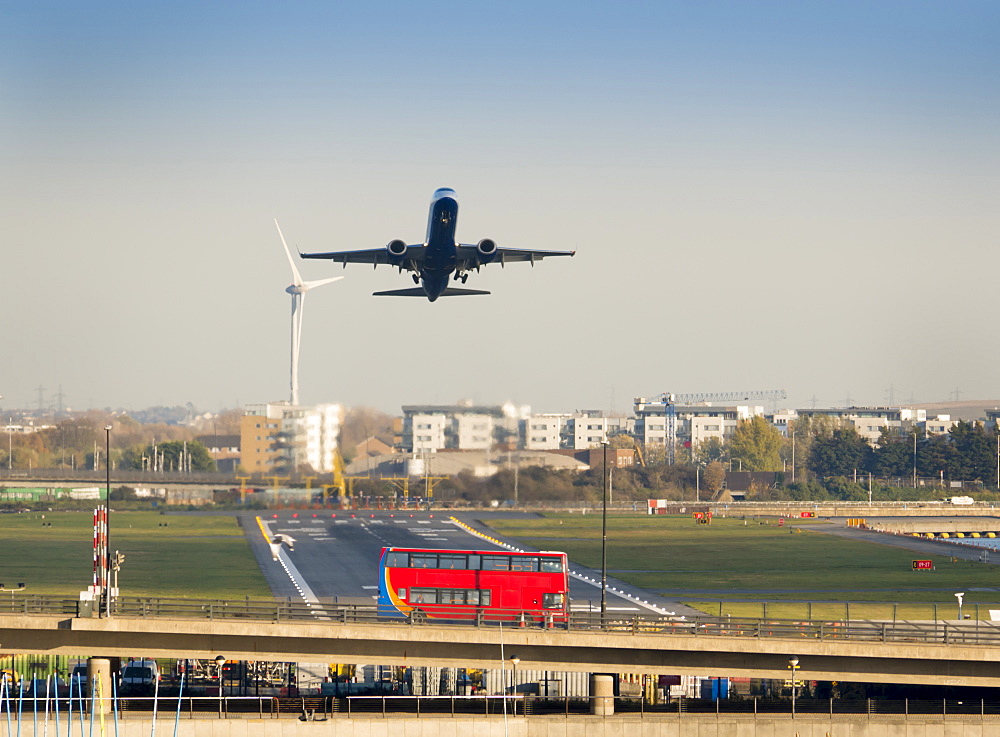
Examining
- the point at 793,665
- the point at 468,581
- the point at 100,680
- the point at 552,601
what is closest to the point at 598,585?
the point at 552,601

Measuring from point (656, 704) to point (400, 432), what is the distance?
135 m

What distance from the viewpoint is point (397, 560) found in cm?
7506

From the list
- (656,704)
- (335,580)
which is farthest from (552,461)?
(656,704)

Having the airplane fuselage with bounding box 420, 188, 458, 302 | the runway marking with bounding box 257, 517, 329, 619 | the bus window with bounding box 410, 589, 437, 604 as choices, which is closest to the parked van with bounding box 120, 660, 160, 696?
the runway marking with bounding box 257, 517, 329, 619

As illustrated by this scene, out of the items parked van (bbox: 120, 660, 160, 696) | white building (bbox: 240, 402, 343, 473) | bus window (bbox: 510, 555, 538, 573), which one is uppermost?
white building (bbox: 240, 402, 343, 473)

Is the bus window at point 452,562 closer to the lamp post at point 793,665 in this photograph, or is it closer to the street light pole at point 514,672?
Result: the street light pole at point 514,672

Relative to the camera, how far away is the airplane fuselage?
95938mm

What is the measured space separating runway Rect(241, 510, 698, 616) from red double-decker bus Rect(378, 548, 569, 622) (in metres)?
6.86

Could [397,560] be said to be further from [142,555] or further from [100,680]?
[142,555]

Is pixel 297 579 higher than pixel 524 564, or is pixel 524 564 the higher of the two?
pixel 524 564

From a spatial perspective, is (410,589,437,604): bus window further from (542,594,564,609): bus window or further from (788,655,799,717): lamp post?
(788,655,799,717): lamp post

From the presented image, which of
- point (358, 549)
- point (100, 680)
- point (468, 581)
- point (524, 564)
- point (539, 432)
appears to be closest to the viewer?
point (100, 680)

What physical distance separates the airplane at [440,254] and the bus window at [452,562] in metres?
28.9

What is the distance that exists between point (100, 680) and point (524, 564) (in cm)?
2618
